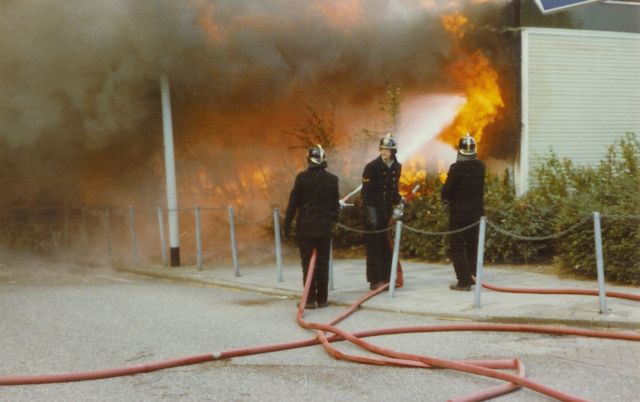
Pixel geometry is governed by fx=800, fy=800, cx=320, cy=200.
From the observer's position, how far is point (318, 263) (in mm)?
8523

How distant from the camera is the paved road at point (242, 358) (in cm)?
513

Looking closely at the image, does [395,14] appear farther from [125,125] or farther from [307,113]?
[125,125]

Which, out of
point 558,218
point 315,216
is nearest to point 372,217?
point 315,216

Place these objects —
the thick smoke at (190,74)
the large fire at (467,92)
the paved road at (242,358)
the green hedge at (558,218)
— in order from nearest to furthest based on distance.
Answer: the paved road at (242,358)
the green hedge at (558,218)
the thick smoke at (190,74)
the large fire at (467,92)

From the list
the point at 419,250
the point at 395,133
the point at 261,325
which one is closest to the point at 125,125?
the point at 395,133

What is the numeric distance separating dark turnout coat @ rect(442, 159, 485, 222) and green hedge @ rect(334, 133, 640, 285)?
853 mm

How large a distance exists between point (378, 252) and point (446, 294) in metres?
0.96

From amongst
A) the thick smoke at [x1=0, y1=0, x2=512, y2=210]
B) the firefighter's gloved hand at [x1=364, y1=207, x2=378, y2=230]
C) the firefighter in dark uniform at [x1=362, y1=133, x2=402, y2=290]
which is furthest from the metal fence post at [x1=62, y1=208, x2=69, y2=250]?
the firefighter's gloved hand at [x1=364, y1=207, x2=378, y2=230]

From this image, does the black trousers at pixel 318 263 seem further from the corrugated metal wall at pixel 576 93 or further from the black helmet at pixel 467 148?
the corrugated metal wall at pixel 576 93

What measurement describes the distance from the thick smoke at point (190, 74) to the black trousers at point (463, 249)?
5301mm

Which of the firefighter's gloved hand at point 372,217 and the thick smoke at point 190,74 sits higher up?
the thick smoke at point 190,74

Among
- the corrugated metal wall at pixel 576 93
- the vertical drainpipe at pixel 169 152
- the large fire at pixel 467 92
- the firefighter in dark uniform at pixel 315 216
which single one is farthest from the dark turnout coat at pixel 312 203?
the corrugated metal wall at pixel 576 93

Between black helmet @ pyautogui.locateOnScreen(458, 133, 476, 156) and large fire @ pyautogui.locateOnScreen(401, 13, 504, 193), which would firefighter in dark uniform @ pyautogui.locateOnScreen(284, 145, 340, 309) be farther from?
large fire @ pyautogui.locateOnScreen(401, 13, 504, 193)

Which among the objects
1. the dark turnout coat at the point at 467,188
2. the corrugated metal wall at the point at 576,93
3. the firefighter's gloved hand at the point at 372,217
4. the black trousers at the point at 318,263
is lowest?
the black trousers at the point at 318,263
